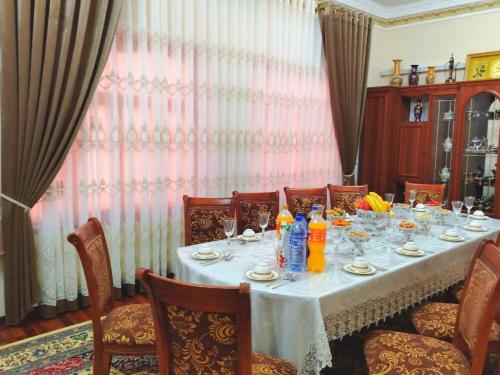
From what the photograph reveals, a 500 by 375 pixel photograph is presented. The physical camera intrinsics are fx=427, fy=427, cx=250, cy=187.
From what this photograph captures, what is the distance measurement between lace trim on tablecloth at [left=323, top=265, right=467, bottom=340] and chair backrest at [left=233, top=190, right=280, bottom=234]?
3.96 feet

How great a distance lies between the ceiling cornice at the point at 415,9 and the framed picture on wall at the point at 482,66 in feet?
1.68

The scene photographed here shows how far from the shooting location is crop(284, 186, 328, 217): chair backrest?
334 cm

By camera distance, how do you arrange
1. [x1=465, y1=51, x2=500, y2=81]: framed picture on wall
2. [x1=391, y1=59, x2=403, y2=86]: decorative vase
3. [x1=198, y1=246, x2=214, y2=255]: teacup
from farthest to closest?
[x1=391, y1=59, x2=403, y2=86]: decorative vase
[x1=465, y1=51, x2=500, y2=81]: framed picture on wall
[x1=198, y1=246, x2=214, y2=255]: teacup

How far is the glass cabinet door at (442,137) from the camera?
4562 millimetres

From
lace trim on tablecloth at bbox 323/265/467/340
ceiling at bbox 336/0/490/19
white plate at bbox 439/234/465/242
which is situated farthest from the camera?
ceiling at bbox 336/0/490/19

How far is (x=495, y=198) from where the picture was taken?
13.6 ft

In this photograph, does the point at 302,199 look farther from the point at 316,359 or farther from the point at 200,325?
the point at 200,325

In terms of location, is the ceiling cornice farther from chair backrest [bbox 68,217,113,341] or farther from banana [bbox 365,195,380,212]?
chair backrest [bbox 68,217,113,341]

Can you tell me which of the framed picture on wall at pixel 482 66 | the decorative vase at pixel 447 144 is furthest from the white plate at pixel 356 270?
the framed picture on wall at pixel 482 66

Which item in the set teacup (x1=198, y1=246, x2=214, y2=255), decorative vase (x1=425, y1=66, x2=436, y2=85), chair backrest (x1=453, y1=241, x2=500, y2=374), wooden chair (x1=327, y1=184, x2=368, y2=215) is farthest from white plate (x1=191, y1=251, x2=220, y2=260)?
decorative vase (x1=425, y1=66, x2=436, y2=85)

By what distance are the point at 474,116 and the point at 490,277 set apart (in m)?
3.22

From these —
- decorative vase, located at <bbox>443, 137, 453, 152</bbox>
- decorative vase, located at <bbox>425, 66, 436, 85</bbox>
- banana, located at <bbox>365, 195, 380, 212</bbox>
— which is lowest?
banana, located at <bbox>365, 195, 380, 212</bbox>

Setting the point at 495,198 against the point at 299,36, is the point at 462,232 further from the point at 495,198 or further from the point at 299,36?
the point at 299,36

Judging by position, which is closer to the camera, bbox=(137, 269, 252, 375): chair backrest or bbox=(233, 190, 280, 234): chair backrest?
bbox=(137, 269, 252, 375): chair backrest
